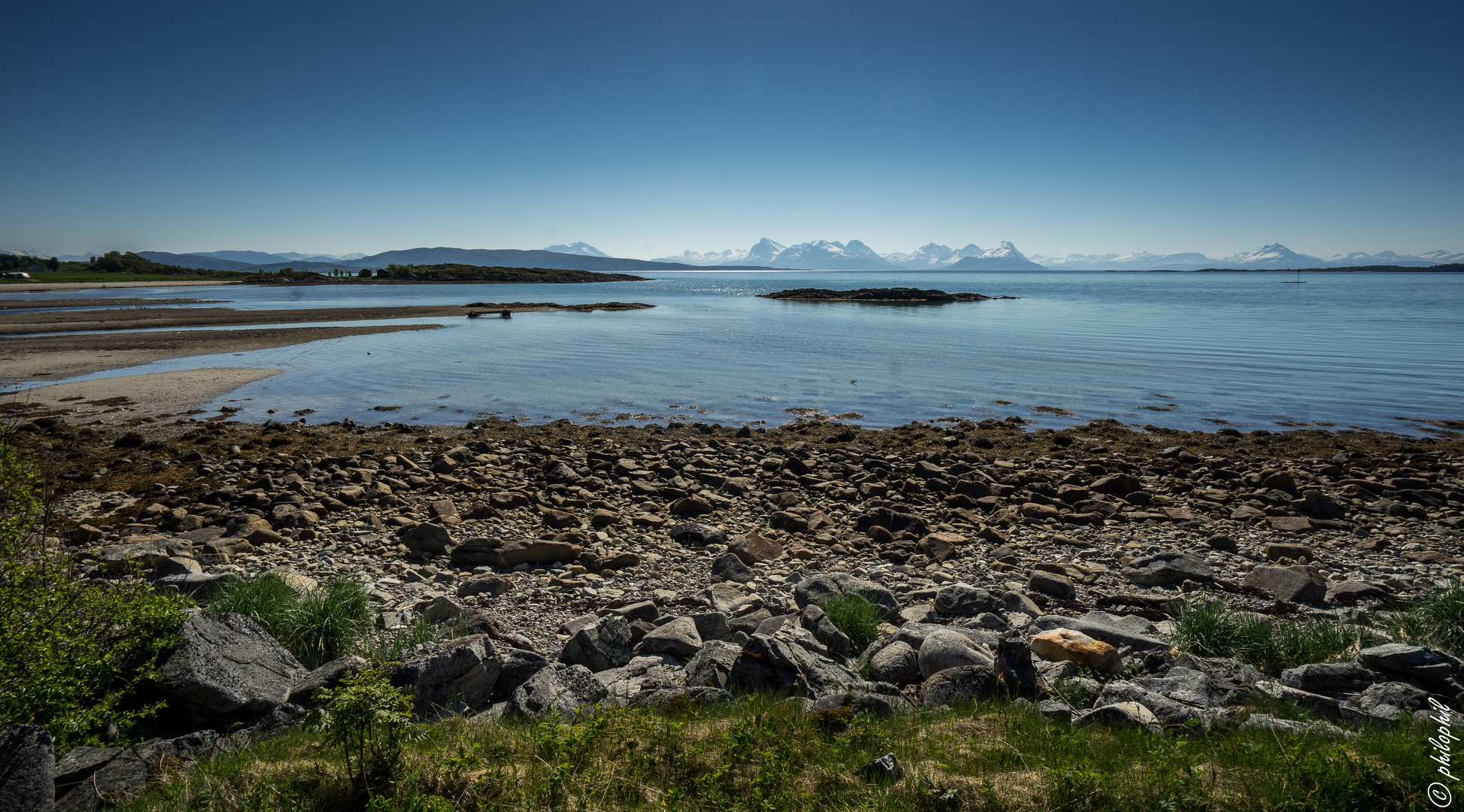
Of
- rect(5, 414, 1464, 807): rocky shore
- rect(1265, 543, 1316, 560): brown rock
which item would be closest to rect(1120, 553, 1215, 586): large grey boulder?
rect(5, 414, 1464, 807): rocky shore

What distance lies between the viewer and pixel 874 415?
2284 cm

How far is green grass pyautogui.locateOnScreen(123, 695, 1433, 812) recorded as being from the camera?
4.30 meters

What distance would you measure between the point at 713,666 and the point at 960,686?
2270 millimetres

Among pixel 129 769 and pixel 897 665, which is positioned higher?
pixel 129 769

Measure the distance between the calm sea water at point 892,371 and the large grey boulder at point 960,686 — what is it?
15896 mm

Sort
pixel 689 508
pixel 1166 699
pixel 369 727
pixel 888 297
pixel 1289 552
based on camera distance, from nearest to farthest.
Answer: pixel 369 727, pixel 1166 699, pixel 1289 552, pixel 689 508, pixel 888 297

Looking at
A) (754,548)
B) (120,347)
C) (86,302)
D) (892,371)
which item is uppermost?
(86,302)

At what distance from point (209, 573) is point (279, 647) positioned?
3.28 metres

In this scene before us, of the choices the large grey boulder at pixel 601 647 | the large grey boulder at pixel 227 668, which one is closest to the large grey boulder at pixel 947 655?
the large grey boulder at pixel 601 647

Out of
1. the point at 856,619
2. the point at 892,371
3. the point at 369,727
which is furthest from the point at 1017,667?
the point at 892,371

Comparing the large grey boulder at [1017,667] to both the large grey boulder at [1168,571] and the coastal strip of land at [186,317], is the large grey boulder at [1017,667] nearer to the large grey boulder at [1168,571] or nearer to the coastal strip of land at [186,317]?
the large grey boulder at [1168,571]

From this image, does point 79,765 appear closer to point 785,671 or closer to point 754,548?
point 785,671

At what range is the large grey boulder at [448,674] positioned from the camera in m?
6.06

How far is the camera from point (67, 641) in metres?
4.93
